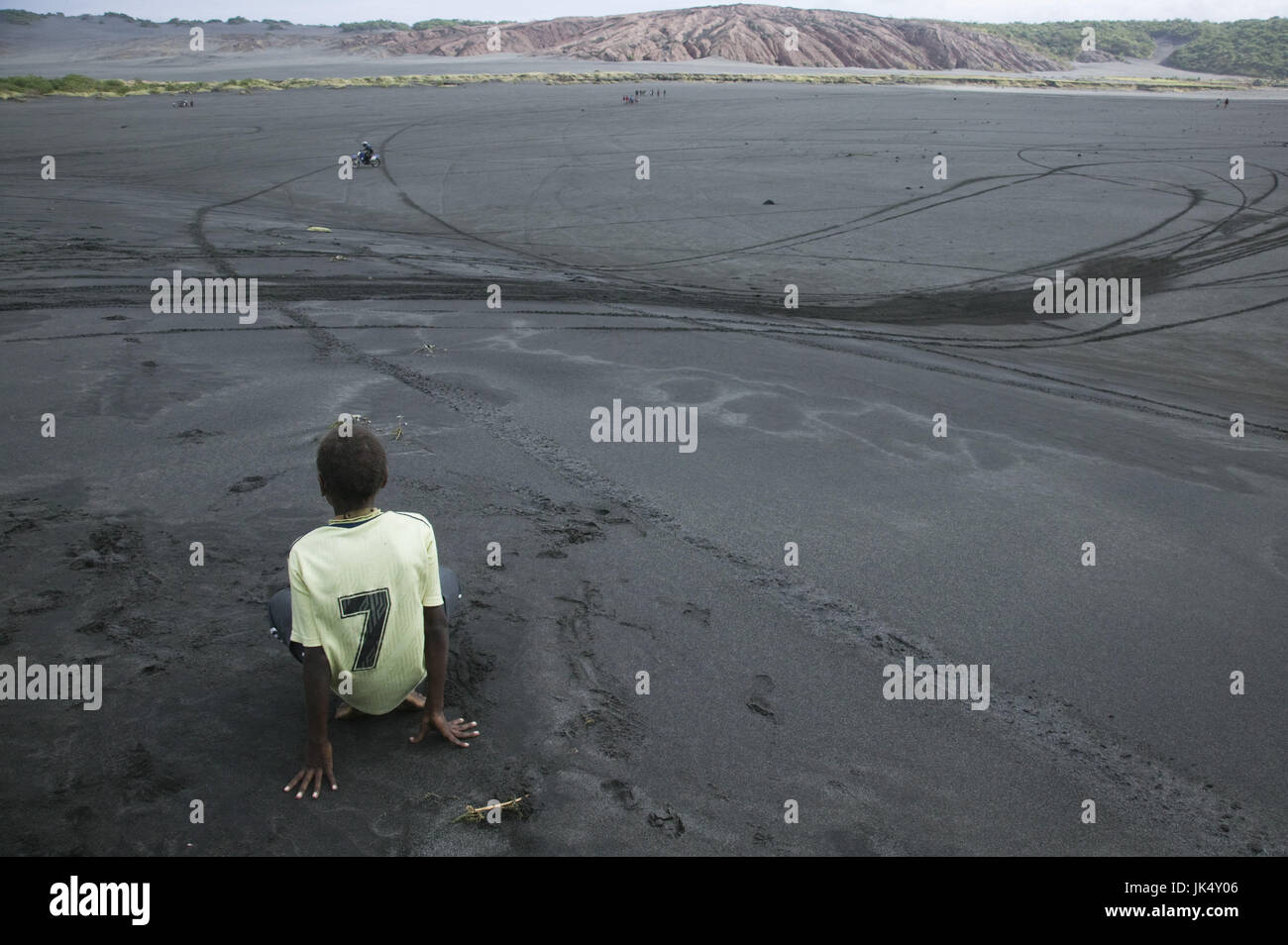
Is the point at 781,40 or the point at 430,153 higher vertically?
the point at 781,40

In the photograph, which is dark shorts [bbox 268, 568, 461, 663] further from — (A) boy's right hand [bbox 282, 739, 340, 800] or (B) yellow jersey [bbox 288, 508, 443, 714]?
(A) boy's right hand [bbox 282, 739, 340, 800]

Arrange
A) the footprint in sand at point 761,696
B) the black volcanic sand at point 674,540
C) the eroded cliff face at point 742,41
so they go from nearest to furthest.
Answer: the black volcanic sand at point 674,540, the footprint in sand at point 761,696, the eroded cliff face at point 742,41

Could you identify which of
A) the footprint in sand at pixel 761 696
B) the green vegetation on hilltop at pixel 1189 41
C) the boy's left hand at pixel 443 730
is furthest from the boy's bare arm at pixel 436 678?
the green vegetation on hilltop at pixel 1189 41

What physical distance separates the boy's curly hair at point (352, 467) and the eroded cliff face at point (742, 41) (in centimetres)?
9207

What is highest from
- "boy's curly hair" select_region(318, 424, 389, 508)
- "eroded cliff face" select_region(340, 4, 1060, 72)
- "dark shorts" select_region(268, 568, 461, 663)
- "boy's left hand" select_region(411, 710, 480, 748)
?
"eroded cliff face" select_region(340, 4, 1060, 72)

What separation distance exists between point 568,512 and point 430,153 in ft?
80.4

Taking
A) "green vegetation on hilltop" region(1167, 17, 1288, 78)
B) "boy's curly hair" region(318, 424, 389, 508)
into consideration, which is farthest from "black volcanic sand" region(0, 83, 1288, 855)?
"green vegetation on hilltop" region(1167, 17, 1288, 78)

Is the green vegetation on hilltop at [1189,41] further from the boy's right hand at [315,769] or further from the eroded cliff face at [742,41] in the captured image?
the boy's right hand at [315,769]

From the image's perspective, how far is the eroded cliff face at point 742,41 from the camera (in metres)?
92.8

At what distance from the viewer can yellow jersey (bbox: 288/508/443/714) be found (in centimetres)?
341

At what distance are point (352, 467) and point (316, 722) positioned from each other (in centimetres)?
96
